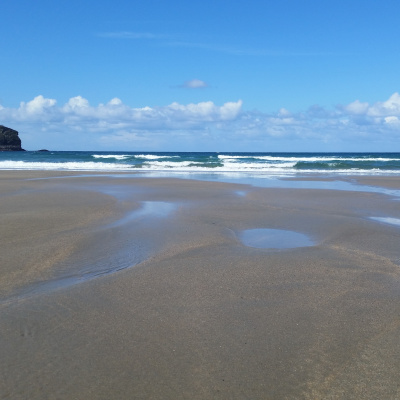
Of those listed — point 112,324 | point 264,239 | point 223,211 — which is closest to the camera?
point 112,324

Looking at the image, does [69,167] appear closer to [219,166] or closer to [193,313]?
[219,166]

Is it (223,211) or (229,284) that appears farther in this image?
(223,211)

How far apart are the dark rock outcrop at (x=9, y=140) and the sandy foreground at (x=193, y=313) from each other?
353ft

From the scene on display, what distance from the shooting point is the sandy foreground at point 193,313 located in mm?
3361

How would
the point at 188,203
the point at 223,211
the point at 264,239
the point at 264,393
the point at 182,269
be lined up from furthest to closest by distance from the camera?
the point at 188,203 → the point at 223,211 → the point at 264,239 → the point at 182,269 → the point at 264,393

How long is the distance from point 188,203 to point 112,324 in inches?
362

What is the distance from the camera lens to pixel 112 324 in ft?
14.3

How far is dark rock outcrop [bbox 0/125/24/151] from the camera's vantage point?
10694 cm

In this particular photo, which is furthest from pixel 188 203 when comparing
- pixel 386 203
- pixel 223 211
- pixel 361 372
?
pixel 361 372

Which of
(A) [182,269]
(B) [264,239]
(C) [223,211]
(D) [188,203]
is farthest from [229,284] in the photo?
(D) [188,203]

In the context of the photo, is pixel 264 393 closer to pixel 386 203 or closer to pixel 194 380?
pixel 194 380

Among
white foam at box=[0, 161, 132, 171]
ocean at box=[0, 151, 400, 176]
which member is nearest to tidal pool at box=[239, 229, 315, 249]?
ocean at box=[0, 151, 400, 176]

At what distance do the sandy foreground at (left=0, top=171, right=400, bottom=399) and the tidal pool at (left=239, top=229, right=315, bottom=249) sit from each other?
256mm

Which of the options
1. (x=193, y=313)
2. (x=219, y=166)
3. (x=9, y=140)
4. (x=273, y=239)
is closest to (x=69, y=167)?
(x=219, y=166)
